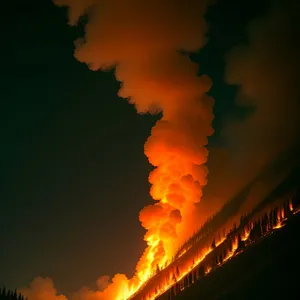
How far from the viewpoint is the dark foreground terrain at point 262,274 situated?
83.2 m

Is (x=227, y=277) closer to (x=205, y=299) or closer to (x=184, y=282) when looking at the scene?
(x=205, y=299)

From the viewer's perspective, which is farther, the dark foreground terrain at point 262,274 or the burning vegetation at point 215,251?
the burning vegetation at point 215,251

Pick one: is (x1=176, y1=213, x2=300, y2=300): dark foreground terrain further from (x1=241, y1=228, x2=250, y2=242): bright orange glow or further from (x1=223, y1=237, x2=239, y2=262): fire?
(x1=241, y1=228, x2=250, y2=242): bright orange glow

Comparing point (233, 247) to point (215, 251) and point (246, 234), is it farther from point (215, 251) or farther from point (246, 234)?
point (215, 251)

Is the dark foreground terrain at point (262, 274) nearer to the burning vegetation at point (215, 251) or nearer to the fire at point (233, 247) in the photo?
the burning vegetation at point (215, 251)

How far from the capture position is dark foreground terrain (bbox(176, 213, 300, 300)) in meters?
83.2

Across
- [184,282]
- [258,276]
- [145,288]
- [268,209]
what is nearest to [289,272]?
[258,276]

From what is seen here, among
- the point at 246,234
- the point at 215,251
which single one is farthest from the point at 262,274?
the point at 215,251

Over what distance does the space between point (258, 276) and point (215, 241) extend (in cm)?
6704

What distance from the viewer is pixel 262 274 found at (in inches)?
3526

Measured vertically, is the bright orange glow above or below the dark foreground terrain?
above

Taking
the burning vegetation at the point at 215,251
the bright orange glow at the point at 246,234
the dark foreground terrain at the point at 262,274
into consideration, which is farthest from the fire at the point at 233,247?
the dark foreground terrain at the point at 262,274

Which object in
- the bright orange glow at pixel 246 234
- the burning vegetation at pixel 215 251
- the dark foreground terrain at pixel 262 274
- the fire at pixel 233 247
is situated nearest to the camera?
the dark foreground terrain at pixel 262 274

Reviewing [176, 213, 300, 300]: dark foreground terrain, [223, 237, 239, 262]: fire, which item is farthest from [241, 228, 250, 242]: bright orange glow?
[176, 213, 300, 300]: dark foreground terrain
